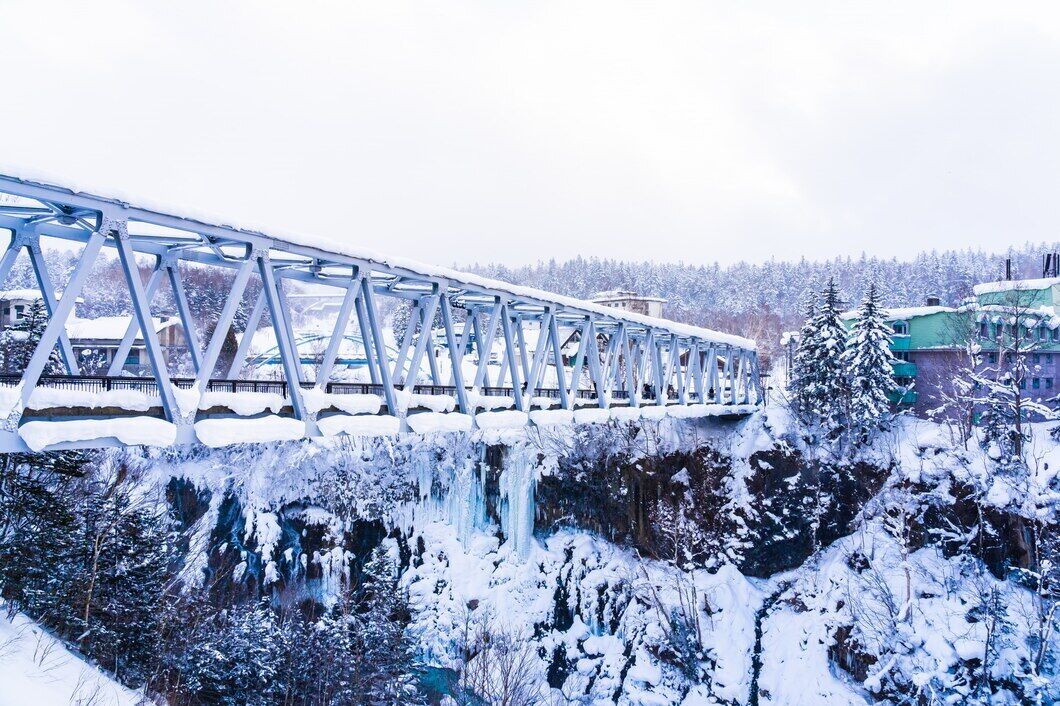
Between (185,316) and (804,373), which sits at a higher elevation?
(185,316)

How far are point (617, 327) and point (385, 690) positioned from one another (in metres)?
15.6

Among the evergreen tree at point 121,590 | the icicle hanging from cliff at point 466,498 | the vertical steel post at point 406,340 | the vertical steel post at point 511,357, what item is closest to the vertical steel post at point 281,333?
the vertical steel post at point 406,340

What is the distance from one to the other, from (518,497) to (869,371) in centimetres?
1883

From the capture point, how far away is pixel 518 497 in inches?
1455

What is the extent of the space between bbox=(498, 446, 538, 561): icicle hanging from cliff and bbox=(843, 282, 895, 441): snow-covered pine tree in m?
16.4

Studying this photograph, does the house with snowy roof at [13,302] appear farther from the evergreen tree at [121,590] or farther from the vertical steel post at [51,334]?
the vertical steel post at [51,334]

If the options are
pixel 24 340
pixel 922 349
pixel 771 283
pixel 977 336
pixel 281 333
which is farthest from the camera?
pixel 771 283

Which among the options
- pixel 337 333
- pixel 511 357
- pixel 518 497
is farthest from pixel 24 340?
pixel 518 497

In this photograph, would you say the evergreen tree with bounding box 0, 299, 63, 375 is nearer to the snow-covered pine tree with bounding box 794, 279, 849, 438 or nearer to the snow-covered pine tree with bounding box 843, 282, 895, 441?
the snow-covered pine tree with bounding box 794, 279, 849, 438

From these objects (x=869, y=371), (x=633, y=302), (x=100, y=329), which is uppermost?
(x=633, y=302)

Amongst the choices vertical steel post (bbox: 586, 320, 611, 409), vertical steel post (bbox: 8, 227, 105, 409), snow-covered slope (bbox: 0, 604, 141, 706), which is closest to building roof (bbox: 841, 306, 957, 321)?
vertical steel post (bbox: 586, 320, 611, 409)

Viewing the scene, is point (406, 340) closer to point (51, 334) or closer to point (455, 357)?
point (455, 357)

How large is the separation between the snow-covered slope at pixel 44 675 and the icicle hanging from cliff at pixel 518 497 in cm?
2285

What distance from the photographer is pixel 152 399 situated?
11.2 meters
